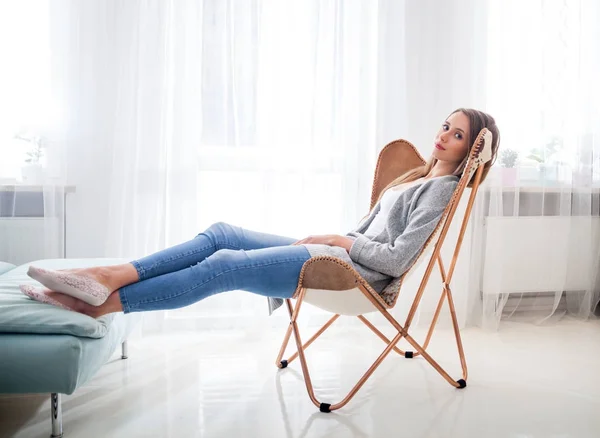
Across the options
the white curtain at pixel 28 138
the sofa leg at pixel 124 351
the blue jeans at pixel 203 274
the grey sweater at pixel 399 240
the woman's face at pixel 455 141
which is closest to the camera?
the blue jeans at pixel 203 274

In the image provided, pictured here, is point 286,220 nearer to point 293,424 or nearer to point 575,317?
point 293,424

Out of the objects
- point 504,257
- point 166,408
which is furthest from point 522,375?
point 166,408

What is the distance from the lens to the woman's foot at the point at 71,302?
1718mm

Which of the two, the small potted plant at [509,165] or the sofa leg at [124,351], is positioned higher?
the small potted plant at [509,165]

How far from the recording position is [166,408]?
2037 mm

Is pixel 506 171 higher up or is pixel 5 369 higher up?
pixel 506 171

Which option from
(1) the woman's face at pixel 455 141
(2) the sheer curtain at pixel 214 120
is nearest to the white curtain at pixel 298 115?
(2) the sheer curtain at pixel 214 120

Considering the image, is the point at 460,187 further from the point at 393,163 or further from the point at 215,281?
the point at 215,281

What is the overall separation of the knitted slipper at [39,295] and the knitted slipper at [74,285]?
0.04 meters

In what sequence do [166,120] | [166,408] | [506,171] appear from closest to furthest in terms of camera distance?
[166,408] < [166,120] < [506,171]

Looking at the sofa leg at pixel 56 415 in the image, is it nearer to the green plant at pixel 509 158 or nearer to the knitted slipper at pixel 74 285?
the knitted slipper at pixel 74 285

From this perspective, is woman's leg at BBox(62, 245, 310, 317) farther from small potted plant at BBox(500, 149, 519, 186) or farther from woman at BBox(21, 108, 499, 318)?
small potted plant at BBox(500, 149, 519, 186)

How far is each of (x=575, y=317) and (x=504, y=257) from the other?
0.62 meters

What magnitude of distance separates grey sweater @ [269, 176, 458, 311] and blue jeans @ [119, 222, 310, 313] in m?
0.12
